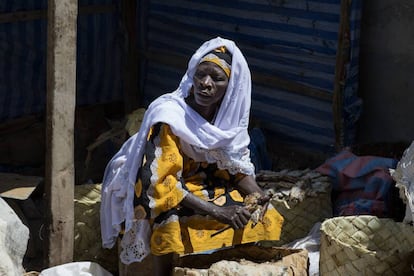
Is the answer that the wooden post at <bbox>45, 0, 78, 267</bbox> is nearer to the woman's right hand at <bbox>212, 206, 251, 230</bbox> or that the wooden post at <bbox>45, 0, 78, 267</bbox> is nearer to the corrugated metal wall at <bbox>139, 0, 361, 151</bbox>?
the woman's right hand at <bbox>212, 206, 251, 230</bbox>

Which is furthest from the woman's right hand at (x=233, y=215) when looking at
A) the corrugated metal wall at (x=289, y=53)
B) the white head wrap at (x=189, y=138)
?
the corrugated metal wall at (x=289, y=53)

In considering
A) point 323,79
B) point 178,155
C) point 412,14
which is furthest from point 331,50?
point 178,155

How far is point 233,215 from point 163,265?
18.9 inches

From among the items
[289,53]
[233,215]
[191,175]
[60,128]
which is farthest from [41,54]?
[233,215]

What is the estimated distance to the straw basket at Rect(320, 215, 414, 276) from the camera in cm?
518

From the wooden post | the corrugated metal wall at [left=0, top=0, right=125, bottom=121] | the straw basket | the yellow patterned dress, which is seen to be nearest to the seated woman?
the yellow patterned dress

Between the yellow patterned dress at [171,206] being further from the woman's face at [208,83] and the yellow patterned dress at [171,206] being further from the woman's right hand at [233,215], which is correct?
the woman's face at [208,83]

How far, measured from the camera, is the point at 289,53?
7.31 metres

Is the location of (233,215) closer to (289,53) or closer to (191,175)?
(191,175)

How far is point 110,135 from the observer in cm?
784

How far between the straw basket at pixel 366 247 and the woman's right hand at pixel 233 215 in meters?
0.56

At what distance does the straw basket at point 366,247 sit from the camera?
17.0 ft

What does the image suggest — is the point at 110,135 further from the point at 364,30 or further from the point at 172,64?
the point at 364,30

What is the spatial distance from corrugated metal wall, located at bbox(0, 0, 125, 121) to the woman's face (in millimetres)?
2948
